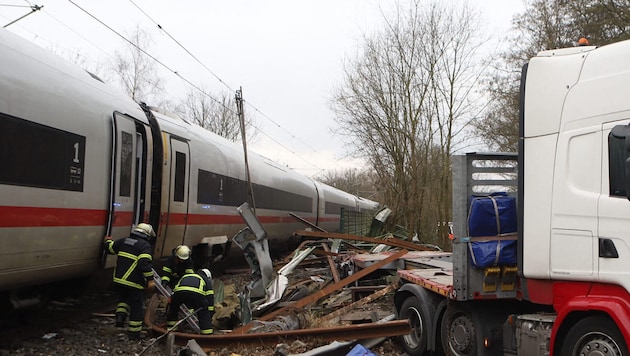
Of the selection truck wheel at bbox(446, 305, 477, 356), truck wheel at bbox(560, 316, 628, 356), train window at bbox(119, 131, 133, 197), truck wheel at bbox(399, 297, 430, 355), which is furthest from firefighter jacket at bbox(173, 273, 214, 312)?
truck wheel at bbox(560, 316, 628, 356)

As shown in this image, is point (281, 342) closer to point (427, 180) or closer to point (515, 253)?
point (515, 253)

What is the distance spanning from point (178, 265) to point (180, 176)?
8.51 feet

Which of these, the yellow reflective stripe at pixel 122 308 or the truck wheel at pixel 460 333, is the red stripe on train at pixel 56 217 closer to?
the yellow reflective stripe at pixel 122 308

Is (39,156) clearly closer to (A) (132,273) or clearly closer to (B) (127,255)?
(B) (127,255)

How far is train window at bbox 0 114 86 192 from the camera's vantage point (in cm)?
547

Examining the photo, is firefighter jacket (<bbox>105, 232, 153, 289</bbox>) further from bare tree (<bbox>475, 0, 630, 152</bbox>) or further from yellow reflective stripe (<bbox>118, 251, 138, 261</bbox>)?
bare tree (<bbox>475, 0, 630, 152</bbox>)

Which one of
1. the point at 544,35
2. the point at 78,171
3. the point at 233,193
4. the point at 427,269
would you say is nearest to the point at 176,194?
the point at 78,171

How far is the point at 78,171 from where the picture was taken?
668 centimetres

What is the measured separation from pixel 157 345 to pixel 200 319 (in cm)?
63

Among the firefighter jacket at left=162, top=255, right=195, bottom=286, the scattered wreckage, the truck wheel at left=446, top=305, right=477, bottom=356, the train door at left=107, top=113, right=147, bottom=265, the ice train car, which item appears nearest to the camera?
the truck wheel at left=446, top=305, right=477, bottom=356

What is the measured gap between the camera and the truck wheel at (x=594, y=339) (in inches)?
151

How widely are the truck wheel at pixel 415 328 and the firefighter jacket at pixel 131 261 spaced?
3.53 metres

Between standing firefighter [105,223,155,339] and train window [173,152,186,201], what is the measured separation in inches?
96.3

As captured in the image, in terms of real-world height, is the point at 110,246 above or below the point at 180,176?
below
